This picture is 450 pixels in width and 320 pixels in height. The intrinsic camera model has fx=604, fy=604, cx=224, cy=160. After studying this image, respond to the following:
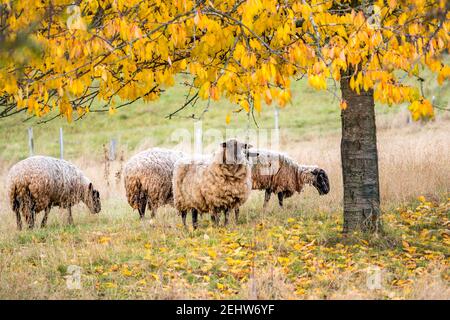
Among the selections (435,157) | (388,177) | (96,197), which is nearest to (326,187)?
(388,177)

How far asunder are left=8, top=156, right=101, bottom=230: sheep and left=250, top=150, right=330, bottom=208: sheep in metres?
3.82

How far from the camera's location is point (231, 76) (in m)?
5.79

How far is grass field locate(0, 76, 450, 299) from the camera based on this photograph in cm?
615

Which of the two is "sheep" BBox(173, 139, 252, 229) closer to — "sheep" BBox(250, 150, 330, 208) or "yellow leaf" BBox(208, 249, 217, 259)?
"sheep" BBox(250, 150, 330, 208)

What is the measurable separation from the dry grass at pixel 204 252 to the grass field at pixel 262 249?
0.02 meters

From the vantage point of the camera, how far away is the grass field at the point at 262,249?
6.15 m

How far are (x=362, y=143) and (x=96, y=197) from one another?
256 inches

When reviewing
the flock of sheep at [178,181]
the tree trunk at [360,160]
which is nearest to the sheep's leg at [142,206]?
the flock of sheep at [178,181]

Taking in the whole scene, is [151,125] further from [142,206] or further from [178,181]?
[178,181]

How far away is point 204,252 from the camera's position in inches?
310

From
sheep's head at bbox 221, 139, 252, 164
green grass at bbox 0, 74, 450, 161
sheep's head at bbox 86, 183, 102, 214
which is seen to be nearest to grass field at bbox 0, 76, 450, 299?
sheep's head at bbox 86, 183, 102, 214

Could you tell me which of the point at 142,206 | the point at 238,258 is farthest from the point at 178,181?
the point at 238,258

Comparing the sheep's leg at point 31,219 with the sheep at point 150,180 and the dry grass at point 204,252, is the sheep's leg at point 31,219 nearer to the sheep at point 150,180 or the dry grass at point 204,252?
the dry grass at point 204,252

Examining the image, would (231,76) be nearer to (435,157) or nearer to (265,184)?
(265,184)
